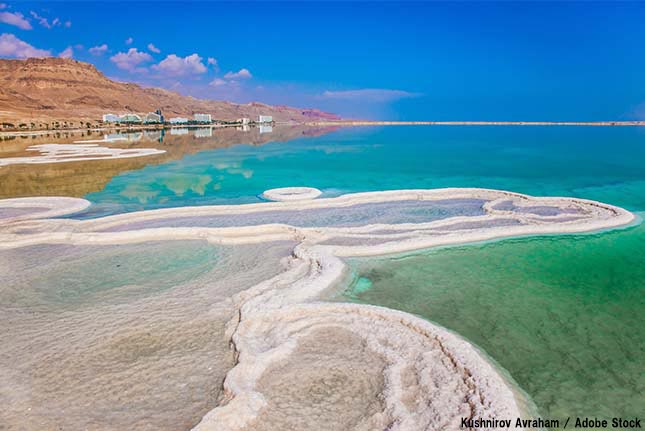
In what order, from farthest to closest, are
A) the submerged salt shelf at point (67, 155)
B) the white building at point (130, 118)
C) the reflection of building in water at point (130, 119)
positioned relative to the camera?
1. the white building at point (130, 118)
2. the reflection of building in water at point (130, 119)
3. the submerged salt shelf at point (67, 155)

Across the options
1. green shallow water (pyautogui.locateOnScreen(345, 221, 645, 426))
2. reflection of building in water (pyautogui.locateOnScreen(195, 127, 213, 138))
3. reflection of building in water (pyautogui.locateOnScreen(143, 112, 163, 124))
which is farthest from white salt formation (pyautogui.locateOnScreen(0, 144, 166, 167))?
reflection of building in water (pyautogui.locateOnScreen(143, 112, 163, 124))

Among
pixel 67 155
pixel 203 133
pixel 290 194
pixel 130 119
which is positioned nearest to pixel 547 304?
pixel 290 194

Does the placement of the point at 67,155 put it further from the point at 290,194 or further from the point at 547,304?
the point at 547,304

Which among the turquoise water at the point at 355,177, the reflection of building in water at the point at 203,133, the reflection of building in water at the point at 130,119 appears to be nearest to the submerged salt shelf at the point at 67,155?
the turquoise water at the point at 355,177

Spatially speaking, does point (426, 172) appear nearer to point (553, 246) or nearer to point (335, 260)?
point (553, 246)

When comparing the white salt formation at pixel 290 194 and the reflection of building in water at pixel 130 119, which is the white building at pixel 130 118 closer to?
the reflection of building in water at pixel 130 119

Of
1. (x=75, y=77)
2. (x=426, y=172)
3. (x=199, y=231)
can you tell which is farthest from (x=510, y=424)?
(x=75, y=77)
